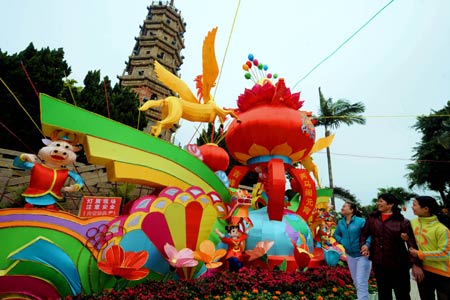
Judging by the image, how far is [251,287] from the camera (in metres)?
4.10

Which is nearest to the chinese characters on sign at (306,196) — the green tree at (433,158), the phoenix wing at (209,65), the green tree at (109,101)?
the phoenix wing at (209,65)

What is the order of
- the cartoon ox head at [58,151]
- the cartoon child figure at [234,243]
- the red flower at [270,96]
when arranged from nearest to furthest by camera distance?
the cartoon ox head at [58,151] < the cartoon child figure at [234,243] < the red flower at [270,96]

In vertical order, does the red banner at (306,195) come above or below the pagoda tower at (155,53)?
below

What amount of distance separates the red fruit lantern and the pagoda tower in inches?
653

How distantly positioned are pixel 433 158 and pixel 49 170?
21653mm


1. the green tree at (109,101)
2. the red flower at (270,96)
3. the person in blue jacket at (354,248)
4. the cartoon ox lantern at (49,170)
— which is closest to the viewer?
the person in blue jacket at (354,248)

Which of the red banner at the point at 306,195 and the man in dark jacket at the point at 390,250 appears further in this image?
the red banner at the point at 306,195

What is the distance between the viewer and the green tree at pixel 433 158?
59.2ft

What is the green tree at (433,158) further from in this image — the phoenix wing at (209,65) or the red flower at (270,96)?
the phoenix wing at (209,65)

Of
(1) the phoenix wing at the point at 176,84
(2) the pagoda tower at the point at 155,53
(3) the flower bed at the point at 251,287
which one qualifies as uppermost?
(2) the pagoda tower at the point at 155,53

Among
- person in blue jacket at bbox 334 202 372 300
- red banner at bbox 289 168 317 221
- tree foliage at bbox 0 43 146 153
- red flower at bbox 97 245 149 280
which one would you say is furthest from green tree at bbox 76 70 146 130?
person in blue jacket at bbox 334 202 372 300

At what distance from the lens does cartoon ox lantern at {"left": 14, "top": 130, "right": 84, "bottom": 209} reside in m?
3.71

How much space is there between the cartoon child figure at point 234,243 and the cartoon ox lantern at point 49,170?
2.65 metres

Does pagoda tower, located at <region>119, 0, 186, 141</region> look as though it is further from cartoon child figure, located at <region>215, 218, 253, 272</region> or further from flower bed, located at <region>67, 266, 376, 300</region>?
flower bed, located at <region>67, 266, 376, 300</region>
